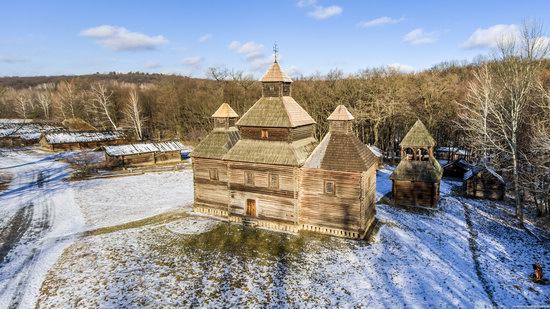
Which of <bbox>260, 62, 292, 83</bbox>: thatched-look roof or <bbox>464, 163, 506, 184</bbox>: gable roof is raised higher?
<bbox>260, 62, 292, 83</bbox>: thatched-look roof

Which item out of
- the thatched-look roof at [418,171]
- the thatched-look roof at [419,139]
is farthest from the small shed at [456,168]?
the thatched-look roof at [419,139]

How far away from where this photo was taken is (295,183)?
23266 millimetres

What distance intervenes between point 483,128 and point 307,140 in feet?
50.9

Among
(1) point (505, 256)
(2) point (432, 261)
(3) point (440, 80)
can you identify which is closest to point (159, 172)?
(2) point (432, 261)

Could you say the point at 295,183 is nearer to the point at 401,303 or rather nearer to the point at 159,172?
the point at 401,303

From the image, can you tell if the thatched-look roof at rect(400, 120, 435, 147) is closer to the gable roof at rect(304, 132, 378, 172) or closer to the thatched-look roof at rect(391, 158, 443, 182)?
the thatched-look roof at rect(391, 158, 443, 182)

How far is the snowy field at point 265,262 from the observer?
16188mm

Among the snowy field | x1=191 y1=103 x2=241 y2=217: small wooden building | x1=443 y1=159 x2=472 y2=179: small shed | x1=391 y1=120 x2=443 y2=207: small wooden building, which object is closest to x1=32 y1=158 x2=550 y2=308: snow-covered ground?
the snowy field

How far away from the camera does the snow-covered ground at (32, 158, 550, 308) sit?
52.7 feet

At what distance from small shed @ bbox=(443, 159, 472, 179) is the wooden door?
27.9m

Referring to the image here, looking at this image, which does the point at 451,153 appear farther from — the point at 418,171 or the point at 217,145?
the point at 217,145

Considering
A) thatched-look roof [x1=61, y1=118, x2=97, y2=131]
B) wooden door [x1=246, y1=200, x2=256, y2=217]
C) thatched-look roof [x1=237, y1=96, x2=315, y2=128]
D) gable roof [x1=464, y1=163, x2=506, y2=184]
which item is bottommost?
wooden door [x1=246, y1=200, x2=256, y2=217]

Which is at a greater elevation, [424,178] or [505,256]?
[424,178]

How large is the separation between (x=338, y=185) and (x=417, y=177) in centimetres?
1092
